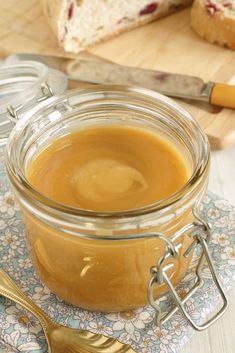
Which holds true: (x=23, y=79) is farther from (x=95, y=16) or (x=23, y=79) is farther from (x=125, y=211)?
(x=125, y=211)

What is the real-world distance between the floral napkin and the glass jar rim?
0.28m

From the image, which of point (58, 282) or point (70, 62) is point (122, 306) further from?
point (70, 62)

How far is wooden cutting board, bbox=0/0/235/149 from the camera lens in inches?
87.0

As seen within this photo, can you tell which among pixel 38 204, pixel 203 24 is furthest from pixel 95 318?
pixel 203 24

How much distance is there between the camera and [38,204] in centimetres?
117

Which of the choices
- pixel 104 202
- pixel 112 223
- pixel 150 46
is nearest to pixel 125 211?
pixel 112 223

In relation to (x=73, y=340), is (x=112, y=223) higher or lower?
higher

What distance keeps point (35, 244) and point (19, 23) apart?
135cm

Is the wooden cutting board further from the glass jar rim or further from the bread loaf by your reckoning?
the glass jar rim

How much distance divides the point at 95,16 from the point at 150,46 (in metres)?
0.24

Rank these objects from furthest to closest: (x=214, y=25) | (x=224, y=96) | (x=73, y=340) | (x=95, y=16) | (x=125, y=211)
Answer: (x=95, y=16) → (x=214, y=25) → (x=224, y=96) → (x=73, y=340) → (x=125, y=211)

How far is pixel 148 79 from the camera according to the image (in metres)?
2.06

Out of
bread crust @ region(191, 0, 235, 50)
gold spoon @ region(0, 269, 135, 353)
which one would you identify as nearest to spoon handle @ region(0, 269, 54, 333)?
gold spoon @ region(0, 269, 135, 353)

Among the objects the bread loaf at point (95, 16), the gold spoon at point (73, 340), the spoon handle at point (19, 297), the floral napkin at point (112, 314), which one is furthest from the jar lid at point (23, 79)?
the gold spoon at point (73, 340)
